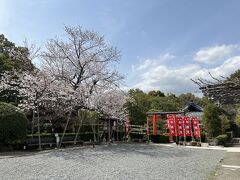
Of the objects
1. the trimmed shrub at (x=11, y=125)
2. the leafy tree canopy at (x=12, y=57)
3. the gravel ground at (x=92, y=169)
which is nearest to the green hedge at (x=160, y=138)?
the leafy tree canopy at (x=12, y=57)

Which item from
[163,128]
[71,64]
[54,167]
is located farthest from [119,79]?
[54,167]

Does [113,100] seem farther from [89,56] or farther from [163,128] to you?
[163,128]

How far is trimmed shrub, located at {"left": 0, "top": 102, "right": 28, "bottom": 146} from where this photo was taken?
15.2 m

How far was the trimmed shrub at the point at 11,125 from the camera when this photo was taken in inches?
600

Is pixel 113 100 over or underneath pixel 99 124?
over

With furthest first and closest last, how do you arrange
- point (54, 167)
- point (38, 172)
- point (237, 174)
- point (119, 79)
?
point (119, 79) → point (54, 167) → point (38, 172) → point (237, 174)

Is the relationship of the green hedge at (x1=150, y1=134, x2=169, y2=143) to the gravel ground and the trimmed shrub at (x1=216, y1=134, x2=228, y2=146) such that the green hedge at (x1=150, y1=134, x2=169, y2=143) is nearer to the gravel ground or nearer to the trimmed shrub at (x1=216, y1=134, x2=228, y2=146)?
the trimmed shrub at (x1=216, y1=134, x2=228, y2=146)

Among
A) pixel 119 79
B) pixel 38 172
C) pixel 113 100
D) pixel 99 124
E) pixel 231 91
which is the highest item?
pixel 119 79

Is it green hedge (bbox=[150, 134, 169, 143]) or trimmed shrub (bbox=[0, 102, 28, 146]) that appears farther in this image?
green hedge (bbox=[150, 134, 169, 143])

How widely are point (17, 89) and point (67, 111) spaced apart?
144 inches

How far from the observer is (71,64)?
23531mm

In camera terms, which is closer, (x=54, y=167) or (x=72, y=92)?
(x=54, y=167)

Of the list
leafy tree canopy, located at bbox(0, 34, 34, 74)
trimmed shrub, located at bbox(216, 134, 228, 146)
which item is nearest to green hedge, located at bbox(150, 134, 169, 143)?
trimmed shrub, located at bbox(216, 134, 228, 146)

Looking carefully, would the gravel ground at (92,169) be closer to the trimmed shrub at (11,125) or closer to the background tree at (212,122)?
the trimmed shrub at (11,125)
